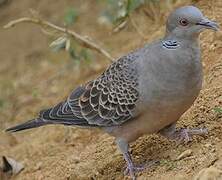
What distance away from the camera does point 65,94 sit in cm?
800

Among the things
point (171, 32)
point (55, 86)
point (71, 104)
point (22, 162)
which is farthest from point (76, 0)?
point (171, 32)

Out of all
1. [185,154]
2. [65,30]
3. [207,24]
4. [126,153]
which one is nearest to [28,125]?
[126,153]

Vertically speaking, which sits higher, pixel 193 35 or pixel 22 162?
pixel 193 35

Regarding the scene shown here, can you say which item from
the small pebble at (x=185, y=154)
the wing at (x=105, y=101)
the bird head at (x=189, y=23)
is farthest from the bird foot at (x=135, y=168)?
the bird head at (x=189, y=23)

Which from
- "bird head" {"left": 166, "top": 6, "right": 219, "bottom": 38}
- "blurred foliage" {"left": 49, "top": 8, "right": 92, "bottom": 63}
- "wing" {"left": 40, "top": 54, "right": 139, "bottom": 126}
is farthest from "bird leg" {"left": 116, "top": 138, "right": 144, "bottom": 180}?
"blurred foliage" {"left": 49, "top": 8, "right": 92, "bottom": 63}

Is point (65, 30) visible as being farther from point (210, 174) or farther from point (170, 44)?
point (210, 174)

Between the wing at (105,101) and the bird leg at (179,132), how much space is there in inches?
14.3

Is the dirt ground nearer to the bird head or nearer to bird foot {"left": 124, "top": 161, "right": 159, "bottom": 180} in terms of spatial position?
bird foot {"left": 124, "top": 161, "right": 159, "bottom": 180}

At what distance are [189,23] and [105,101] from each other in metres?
0.98

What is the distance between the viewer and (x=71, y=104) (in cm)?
545

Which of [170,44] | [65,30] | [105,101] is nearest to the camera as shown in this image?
[170,44]

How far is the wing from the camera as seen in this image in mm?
4898

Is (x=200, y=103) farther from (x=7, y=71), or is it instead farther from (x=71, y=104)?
(x=7, y=71)

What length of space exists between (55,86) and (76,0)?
2.49 m
